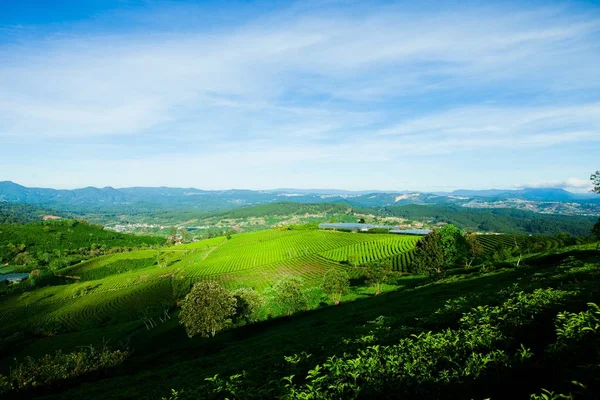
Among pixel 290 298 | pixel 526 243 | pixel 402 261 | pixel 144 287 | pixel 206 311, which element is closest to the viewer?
pixel 206 311

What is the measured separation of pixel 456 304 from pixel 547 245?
11453 centimetres

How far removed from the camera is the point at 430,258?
92.1 metres

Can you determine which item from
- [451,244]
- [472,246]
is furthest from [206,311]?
[472,246]

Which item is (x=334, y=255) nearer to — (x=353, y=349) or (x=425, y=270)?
(x=425, y=270)

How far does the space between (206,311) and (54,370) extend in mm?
27047

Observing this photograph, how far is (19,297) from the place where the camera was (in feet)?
550

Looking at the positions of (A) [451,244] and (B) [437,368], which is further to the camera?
(A) [451,244]

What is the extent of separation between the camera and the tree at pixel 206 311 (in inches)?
2586

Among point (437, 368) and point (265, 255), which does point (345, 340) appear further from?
point (265, 255)

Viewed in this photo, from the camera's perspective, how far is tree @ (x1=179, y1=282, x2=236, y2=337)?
65.7m

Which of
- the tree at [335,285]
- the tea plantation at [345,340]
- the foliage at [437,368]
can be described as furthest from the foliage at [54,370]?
the tree at [335,285]

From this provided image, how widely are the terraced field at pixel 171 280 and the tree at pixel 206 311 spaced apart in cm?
5442

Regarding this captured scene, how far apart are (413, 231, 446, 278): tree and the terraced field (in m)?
32.5

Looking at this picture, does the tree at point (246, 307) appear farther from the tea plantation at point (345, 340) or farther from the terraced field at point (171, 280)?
the terraced field at point (171, 280)
